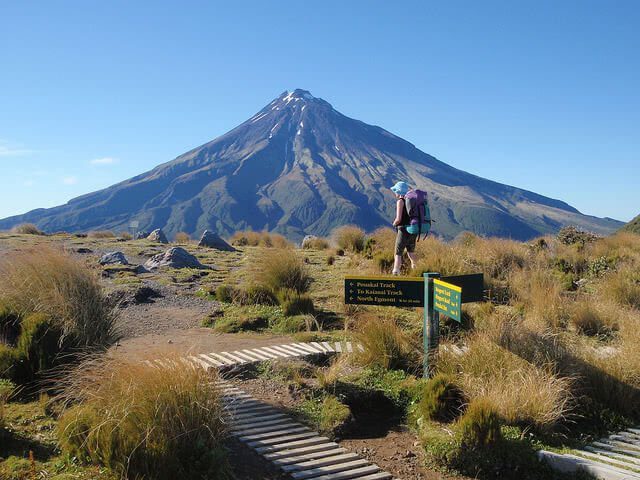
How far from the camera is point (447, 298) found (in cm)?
573

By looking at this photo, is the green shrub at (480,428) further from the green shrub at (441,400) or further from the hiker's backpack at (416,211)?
the hiker's backpack at (416,211)

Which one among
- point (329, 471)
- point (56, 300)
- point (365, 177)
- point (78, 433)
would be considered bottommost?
point (329, 471)

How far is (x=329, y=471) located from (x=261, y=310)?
5.63m

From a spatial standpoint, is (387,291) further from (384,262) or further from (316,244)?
(316,244)

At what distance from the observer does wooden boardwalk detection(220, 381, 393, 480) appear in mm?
4477

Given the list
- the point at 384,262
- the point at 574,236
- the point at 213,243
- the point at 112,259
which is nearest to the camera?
the point at 384,262

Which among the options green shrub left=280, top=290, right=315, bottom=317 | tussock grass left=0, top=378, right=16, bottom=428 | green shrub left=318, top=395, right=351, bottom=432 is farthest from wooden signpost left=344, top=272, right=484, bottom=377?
tussock grass left=0, top=378, right=16, bottom=428

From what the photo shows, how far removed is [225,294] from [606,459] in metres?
7.73

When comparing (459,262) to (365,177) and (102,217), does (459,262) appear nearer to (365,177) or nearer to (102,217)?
(365,177)

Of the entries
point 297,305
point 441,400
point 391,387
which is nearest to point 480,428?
point 441,400

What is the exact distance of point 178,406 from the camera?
4.17 metres

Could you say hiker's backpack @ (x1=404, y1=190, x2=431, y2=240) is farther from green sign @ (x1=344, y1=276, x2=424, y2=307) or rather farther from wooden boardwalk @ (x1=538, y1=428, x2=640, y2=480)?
wooden boardwalk @ (x1=538, y1=428, x2=640, y2=480)

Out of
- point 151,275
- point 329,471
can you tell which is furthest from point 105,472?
point 151,275

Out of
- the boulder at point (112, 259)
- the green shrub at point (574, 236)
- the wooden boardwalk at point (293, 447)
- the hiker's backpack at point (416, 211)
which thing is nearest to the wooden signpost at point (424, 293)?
the wooden boardwalk at point (293, 447)
